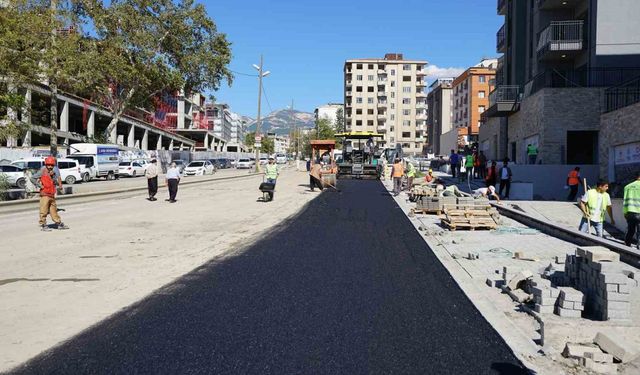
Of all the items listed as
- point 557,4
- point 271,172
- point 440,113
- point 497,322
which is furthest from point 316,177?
point 440,113

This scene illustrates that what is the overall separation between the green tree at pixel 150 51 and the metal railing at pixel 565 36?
78.9ft

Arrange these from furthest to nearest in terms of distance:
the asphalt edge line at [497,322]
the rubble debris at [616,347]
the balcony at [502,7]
Result: 1. the balcony at [502,7]
2. the asphalt edge line at [497,322]
3. the rubble debris at [616,347]

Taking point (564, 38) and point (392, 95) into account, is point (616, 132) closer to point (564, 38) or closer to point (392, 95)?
point (564, 38)

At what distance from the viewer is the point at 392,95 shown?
129 m

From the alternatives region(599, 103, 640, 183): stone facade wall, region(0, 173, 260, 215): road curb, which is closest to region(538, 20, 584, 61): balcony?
region(599, 103, 640, 183): stone facade wall

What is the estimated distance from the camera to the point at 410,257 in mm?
10695

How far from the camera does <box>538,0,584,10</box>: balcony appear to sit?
31172 mm

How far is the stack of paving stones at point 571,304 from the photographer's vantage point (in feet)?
20.7

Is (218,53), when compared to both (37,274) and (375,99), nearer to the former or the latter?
(37,274)

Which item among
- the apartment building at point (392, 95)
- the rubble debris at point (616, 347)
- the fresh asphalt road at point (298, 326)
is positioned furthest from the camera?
the apartment building at point (392, 95)

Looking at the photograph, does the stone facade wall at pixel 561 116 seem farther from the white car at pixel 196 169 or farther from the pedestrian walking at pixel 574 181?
the white car at pixel 196 169

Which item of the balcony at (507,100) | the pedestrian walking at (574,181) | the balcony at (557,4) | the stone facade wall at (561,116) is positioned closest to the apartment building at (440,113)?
the balcony at (507,100)

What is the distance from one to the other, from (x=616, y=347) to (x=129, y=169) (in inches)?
1874

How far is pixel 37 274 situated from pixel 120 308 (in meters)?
2.71
